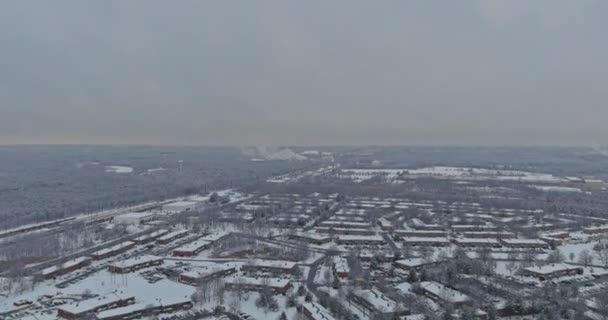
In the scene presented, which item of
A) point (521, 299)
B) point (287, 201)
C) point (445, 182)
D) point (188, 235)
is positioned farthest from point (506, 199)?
point (188, 235)

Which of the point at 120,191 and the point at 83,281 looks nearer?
the point at 83,281

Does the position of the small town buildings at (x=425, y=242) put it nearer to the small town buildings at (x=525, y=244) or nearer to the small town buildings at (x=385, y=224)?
the small town buildings at (x=385, y=224)

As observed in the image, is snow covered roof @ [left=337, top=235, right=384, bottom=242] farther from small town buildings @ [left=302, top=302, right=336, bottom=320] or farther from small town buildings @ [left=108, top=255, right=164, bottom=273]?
small town buildings @ [left=108, top=255, right=164, bottom=273]

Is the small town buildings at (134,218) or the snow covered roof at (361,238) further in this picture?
the small town buildings at (134,218)

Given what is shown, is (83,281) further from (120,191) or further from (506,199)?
(506,199)

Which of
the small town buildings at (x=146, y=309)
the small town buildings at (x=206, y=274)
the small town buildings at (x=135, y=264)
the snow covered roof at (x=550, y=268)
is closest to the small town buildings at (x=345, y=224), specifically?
the small town buildings at (x=206, y=274)

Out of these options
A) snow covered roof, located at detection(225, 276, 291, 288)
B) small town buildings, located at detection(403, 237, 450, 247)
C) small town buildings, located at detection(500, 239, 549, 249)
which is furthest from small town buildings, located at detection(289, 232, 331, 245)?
small town buildings, located at detection(500, 239, 549, 249)

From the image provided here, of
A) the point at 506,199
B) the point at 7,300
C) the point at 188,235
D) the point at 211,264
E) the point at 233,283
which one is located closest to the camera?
the point at 7,300
